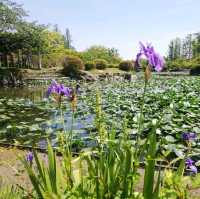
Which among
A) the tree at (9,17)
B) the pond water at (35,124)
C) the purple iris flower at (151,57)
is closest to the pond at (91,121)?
the pond water at (35,124)

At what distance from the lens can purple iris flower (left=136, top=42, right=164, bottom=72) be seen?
1.75m

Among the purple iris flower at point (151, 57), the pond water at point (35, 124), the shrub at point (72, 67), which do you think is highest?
the purple iris flower at point (151, 57)

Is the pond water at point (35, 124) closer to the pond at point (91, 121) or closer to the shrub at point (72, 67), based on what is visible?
the pond at point (91, 121)

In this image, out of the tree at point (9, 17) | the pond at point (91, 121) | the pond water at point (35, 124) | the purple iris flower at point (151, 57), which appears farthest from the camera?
the tree at point (9, 17)

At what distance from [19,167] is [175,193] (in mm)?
3123

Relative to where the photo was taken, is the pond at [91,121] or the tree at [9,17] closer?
the pond at [91,121]

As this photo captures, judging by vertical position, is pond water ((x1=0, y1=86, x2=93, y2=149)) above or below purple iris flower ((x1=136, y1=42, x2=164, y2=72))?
below

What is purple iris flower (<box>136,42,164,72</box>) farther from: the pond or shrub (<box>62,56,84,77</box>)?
shrub (<box>62,56,84,77</box>)

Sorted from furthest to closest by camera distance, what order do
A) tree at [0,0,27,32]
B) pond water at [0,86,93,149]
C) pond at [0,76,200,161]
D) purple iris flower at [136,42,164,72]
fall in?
tree at [0,0,27,32] → pond water at [0,86,93,149] → pond at [0,76,200,161] → purple iris flower at [136,42,164,72]

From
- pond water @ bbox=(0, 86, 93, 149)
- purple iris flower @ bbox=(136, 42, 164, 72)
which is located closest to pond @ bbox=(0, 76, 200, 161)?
pond water @ bbox=(0, 86, 93, 149)

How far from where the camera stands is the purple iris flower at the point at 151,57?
1.75 meters

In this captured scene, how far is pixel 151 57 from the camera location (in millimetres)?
1767

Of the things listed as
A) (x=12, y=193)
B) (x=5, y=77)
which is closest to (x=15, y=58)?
(x=5, y=77)

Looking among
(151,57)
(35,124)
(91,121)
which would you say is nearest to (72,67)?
(91,121)
